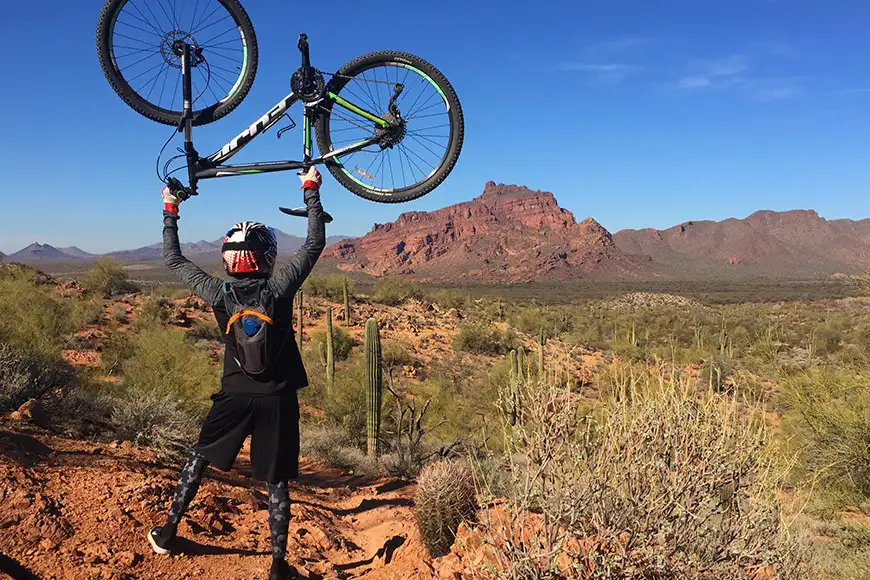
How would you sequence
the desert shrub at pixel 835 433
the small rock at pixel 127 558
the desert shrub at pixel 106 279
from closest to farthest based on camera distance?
the small rock at pixel 127 558
the desert shrub at pixel 835 433
the desert shrub at pixel 106 279

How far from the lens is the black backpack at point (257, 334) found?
3.24m

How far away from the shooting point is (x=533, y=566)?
9.86 ft

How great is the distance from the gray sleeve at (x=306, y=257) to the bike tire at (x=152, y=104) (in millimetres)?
1810

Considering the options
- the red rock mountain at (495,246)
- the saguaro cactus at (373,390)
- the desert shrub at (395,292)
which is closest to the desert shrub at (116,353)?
the saguaro cactus at (373,390)

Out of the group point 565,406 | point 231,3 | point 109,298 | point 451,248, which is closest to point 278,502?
point 565,406

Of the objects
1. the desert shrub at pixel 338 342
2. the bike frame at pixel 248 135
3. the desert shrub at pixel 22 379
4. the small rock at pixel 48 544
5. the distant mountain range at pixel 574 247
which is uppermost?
the distant mountain range at pixel 574 247

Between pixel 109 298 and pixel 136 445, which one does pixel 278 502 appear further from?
pixel 109 298

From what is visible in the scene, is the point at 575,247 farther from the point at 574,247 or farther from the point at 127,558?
the point at 127,558

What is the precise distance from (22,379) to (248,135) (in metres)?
4.50

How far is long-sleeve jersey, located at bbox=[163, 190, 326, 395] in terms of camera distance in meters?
3.35

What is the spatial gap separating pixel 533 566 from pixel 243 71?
4.53 meters

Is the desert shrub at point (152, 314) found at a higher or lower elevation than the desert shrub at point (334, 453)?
higher

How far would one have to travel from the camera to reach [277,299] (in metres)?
3.33

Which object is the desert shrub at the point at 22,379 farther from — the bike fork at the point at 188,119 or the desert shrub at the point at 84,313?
the desert shrub at the point at 84,313
